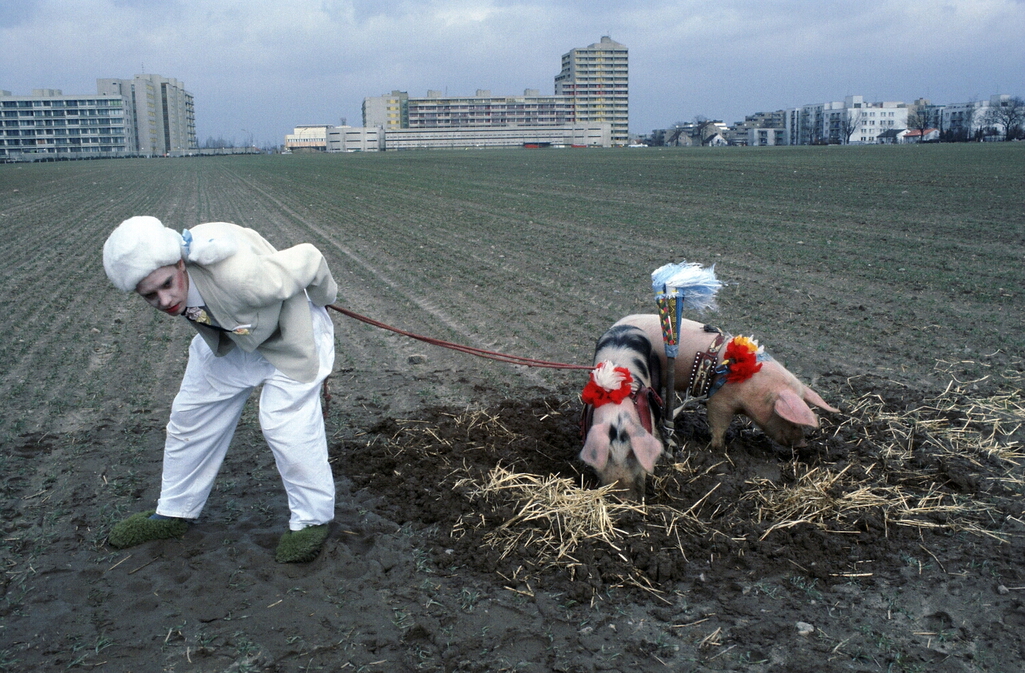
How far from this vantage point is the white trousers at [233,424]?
3.92m

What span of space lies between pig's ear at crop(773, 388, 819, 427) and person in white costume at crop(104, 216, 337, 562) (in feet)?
8.70

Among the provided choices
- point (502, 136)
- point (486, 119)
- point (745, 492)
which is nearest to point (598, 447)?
point (745, 492)

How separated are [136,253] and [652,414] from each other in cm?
312

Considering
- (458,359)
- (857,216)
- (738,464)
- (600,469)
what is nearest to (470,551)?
(600,469)

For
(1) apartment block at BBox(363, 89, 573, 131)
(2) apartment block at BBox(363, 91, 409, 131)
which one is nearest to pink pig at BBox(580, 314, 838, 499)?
(1) apartment block at BBox(363, 89, 573, 131)

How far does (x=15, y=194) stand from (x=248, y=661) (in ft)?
116

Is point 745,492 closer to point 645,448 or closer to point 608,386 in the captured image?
point 645,448

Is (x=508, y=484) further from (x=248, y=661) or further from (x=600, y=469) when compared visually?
(x=248, y=661)

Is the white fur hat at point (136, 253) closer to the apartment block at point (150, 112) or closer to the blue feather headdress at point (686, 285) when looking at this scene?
the blue feather headdress at point (686, 285)

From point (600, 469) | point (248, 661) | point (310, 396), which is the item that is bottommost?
point (248, 661)

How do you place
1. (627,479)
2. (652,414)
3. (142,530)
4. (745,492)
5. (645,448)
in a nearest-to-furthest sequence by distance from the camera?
(142,530) < (645,448) < (627,479) < (745,492) < (652,414)

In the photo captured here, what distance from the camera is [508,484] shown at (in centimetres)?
483

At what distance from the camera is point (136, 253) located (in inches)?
132

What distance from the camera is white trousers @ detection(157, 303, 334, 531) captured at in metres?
3.92
